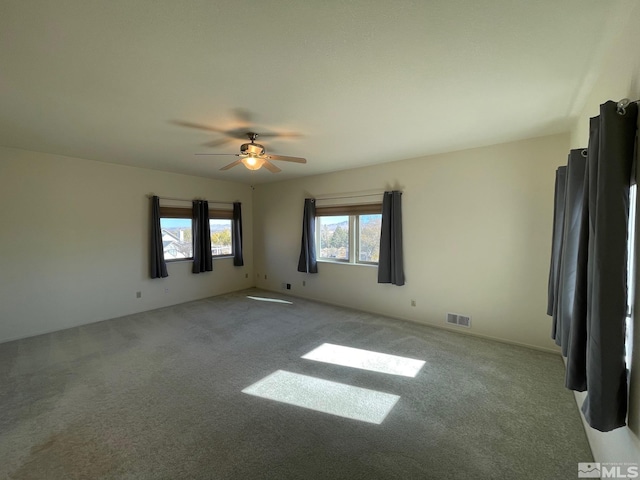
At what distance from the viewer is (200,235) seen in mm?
5477

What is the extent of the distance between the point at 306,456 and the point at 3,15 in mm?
2934

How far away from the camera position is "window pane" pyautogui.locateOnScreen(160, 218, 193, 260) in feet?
17.0

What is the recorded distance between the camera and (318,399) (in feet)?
7.80

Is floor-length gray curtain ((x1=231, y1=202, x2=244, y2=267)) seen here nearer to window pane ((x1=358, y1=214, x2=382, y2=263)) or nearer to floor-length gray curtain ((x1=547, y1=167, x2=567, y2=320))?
window pane ((x1=358, y1=214, x2=382, y2=263))

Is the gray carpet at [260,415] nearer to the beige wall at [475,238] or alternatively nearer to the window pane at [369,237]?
the beige wall at [475,238]

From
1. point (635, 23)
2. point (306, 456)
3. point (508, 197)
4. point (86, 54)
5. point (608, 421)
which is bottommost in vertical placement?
point (306, 456)

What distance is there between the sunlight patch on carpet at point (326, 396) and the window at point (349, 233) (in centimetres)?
256

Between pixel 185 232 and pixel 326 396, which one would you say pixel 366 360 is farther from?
pixel 185 232

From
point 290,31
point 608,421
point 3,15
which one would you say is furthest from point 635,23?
point 3,15

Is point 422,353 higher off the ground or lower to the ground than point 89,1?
lower

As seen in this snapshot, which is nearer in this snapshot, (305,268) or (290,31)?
(290,31)

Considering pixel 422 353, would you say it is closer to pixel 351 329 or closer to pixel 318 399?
pixel 351 329

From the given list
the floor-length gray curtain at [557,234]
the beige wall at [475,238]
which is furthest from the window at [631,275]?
the beige wall at [475,238]
